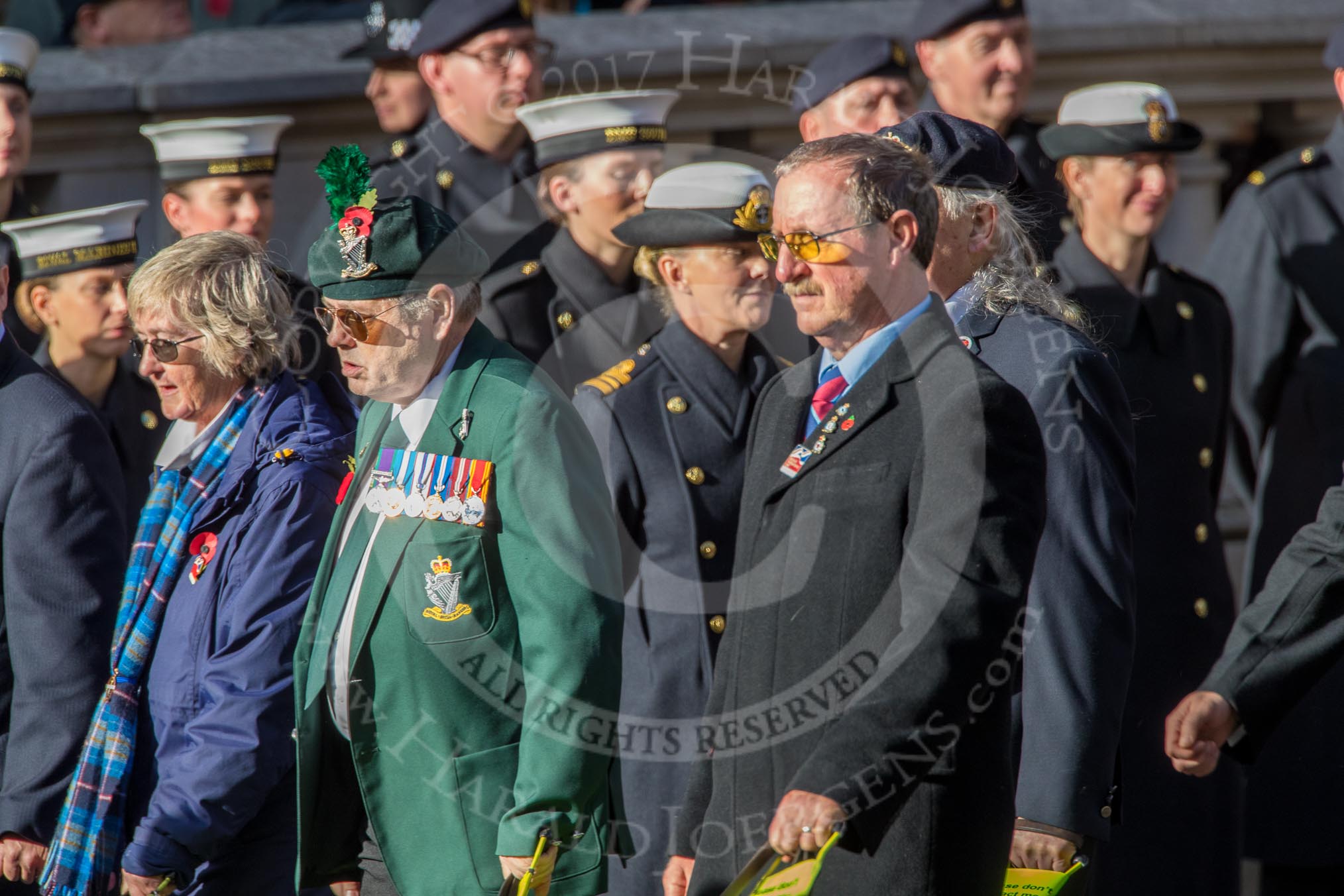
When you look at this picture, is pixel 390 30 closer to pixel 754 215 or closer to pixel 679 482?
pixel 754 215

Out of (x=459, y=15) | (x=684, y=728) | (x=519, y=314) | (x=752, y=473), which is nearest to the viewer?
(x=752, y=473)

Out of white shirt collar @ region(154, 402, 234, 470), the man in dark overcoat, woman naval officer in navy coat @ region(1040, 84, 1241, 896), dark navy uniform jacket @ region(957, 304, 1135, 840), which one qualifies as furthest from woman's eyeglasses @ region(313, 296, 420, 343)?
woman naval officer in navy coat @ region(1040, 84, 1241, 896)

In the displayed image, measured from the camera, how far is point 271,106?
7.17 meters

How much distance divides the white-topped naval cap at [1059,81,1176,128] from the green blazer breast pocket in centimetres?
277

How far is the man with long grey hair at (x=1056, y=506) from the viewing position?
3637mm

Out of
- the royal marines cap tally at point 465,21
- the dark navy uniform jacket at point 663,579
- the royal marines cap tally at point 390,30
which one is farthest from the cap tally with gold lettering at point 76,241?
the dark navy uniform jacket at point 663,579

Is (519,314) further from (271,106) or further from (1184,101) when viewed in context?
(1184,101)

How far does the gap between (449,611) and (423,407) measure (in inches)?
17.1

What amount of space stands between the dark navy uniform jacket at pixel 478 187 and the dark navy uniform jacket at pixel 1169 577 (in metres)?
1.91

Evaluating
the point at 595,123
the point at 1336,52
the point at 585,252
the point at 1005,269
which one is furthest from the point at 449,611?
the point at 1336,52

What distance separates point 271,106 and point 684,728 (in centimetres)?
348

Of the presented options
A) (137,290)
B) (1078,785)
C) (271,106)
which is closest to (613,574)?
(1078,785)

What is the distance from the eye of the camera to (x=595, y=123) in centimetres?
605

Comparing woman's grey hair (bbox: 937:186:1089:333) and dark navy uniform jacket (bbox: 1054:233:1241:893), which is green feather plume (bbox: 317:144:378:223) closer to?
woman's grey hair (bbox: 937:186:1089:333)
